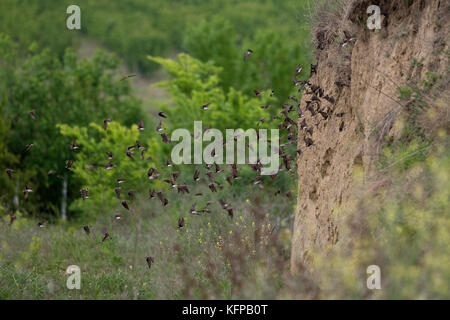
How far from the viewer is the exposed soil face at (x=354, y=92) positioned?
531 cm

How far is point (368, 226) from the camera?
4633 millimetres

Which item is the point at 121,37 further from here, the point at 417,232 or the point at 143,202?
the point at 417,232

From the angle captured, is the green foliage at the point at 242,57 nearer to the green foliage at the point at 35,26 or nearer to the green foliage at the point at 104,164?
the green foliage at the point at 104,164

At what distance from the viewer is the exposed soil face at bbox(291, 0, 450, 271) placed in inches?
209

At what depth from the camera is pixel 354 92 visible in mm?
6047

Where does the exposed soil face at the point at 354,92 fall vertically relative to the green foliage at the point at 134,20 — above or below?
below

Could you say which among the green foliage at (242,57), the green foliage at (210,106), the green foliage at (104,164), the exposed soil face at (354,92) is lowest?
the exposed soil face at (354,92)

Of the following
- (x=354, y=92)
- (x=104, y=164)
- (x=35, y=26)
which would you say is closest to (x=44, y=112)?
(x=104, y=164)

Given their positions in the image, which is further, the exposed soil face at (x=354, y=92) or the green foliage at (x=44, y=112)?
A: the green foliage at (x=44, y=112)

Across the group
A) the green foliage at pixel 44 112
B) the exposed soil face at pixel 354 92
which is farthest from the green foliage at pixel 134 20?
the exposed soil face at pixel 354 92

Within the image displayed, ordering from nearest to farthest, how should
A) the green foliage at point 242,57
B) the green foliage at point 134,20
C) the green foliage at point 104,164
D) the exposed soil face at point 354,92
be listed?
the exposed soil face at point 354,92
the green foliage at point 104,164
the green foliage at point 242,57
the green foliage at point 134,20

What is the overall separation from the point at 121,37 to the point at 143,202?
168 feet

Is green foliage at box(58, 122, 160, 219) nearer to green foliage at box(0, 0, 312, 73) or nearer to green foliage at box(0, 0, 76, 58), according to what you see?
green foliage at box(0, 0, 76, 58)
